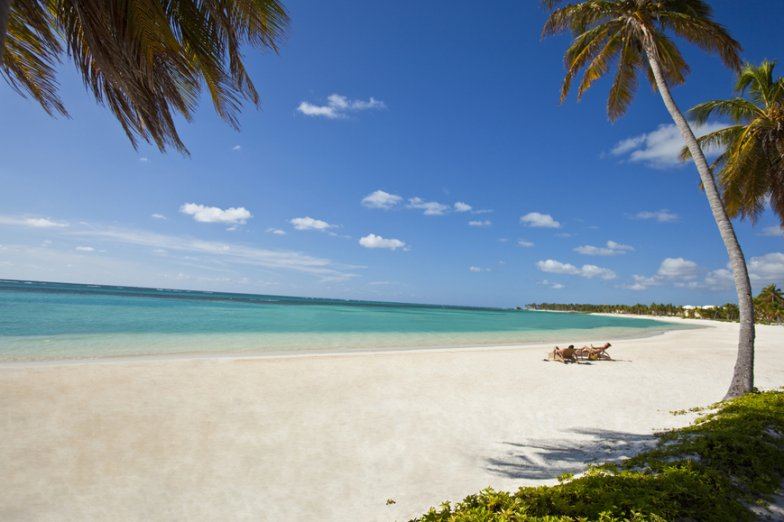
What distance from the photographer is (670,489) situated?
2.71m

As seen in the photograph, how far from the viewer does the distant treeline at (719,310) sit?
177 feet

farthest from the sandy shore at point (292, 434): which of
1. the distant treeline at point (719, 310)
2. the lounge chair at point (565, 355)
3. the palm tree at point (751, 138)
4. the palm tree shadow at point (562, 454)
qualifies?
the distant treeline at point (719, 310)

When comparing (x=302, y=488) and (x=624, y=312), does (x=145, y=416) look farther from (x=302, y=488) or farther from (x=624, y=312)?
(x=624, y=312)

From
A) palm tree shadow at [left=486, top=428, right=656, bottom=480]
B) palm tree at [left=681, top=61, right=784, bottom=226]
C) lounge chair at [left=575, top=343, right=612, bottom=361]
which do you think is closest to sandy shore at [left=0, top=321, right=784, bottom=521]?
palm tree shadow at [left=486, top=428, right=656, bottom=480]

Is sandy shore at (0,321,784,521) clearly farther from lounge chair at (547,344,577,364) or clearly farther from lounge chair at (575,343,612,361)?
lounge chair at (575,343,612,361)

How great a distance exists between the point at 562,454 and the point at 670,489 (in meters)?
2.80

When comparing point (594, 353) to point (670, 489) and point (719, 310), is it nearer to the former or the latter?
point (670, 489)

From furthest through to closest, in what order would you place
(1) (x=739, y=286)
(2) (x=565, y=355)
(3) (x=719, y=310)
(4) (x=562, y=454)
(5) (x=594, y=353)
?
(3) (x=719, y=310) < (5) (x=594, y=353) < (2) (x=565, y=355) < (1) (x=739, y=286) < (4) (x=562, y=454)

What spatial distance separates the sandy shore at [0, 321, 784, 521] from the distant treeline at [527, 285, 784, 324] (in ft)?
197

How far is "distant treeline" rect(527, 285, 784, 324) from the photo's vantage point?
53819 millimetres

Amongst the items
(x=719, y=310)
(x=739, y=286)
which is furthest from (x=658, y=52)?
(x=719, y=310)

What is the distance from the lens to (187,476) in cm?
467

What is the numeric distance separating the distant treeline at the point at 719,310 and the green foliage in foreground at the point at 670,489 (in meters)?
62.8

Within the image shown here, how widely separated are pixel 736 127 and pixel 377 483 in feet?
51.9
